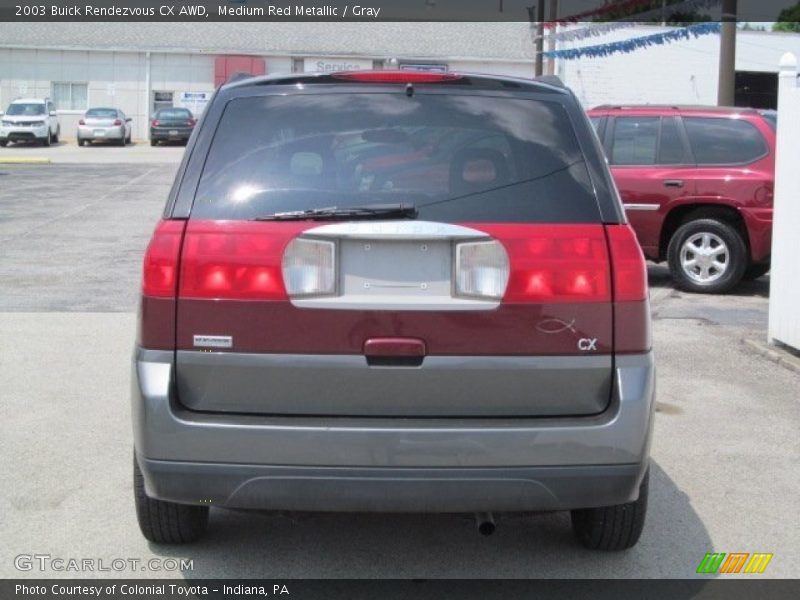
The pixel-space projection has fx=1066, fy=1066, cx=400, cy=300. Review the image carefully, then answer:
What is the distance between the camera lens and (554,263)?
11.7ft

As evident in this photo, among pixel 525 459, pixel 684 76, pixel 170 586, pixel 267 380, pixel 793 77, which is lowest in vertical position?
pixel 170 586

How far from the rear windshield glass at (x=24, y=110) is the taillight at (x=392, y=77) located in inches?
1431

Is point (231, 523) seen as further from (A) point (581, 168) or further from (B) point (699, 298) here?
(B) point (699, 298)

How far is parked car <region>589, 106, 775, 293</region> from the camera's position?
423 inches

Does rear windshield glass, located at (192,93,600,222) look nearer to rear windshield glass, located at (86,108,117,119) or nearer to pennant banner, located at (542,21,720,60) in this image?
pennant banner, located at (542,21,720,60)

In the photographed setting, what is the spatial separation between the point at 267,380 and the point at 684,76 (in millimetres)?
37267

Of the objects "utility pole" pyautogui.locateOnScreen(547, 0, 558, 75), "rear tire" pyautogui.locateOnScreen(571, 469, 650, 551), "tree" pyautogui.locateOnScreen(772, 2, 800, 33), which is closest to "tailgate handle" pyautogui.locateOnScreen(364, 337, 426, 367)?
"rear tire" pyautogui.locateOnScreen(571, 469, 650, 551)

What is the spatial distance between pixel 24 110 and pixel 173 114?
5183mm

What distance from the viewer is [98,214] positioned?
17828mm

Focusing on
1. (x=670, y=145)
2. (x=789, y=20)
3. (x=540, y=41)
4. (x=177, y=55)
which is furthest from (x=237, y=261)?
(x=789, y=20)

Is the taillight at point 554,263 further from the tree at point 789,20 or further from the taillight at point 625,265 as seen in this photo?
the tree at point 789,20

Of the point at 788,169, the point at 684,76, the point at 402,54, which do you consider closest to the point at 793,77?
the point at 788,169

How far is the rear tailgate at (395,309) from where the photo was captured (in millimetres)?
3508

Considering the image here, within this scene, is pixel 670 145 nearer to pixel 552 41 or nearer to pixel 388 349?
pixel 388 349
